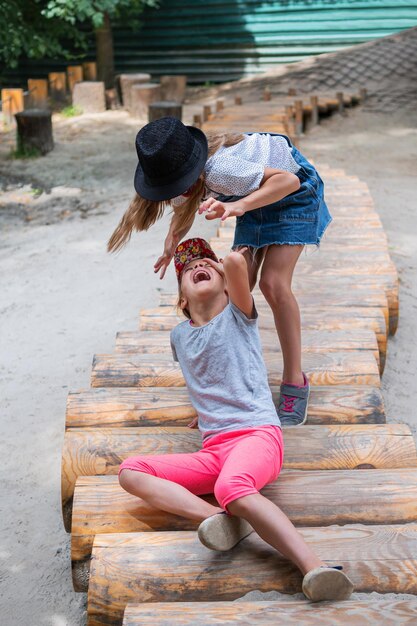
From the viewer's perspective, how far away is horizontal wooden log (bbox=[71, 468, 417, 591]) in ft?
7.77

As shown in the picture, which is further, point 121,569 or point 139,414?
point 139,414

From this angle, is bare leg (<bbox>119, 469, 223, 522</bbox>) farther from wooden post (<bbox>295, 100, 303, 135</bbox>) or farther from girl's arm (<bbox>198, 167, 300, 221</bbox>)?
wooden post (<bbox>295, 100, 303, 135</bbox>)

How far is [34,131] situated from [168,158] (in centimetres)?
702

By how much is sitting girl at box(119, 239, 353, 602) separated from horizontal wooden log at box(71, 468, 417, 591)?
0.06m

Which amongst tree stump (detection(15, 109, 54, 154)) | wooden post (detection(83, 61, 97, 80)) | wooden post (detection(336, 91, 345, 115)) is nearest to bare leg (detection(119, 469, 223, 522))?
tree stump (detection(15, 109, 54, 154))

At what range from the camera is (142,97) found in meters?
10.9

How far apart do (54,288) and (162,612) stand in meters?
4.09

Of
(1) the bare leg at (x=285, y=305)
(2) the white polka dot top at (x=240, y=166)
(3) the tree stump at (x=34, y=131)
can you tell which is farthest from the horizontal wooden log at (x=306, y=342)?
(3) the tree stump at (x=34, y=131)

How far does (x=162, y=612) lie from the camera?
1.98 m

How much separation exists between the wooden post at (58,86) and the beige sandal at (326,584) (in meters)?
11.1

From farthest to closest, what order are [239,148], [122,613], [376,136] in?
[376,136], [239,148], [122,613]

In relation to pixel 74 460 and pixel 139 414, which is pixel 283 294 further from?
pixel 74 460

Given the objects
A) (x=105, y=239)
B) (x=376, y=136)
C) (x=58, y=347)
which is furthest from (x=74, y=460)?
(x=376, y=136)

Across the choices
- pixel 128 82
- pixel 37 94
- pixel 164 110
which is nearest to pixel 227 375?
pixel 164 110
